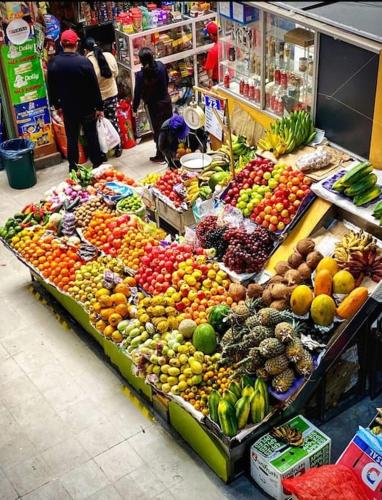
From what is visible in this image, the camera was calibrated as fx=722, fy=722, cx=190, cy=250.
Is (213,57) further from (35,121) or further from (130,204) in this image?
(130,204)

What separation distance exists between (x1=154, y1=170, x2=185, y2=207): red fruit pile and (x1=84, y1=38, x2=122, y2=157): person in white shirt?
2.54 m

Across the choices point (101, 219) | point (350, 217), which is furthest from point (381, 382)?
point (101, 219)

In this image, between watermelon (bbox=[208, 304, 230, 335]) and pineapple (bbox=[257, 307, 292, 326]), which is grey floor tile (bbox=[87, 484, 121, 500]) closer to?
watermelon (bbox=[208, 304, 230, 335])

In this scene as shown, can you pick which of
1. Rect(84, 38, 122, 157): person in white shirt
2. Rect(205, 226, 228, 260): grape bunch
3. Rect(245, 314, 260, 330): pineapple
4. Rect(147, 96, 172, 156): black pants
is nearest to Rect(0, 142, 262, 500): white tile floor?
Rect(245, 314, 260, 330): pineapple

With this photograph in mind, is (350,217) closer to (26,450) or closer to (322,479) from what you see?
(322,479)

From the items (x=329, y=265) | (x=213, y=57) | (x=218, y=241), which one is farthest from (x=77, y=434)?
(x=213, y=57)

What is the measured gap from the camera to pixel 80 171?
8727 millimetres

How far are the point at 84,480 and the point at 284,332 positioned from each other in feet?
6.71

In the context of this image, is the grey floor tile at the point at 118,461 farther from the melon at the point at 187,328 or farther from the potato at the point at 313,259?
the potato at the point at 313,259

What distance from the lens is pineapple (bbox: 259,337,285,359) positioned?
18.5ft

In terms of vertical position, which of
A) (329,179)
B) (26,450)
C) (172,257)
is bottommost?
(26,450)

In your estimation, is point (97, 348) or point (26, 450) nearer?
point (26, 450)

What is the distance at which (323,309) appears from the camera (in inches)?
230

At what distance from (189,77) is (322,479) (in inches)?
314
